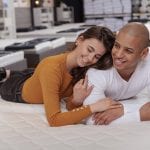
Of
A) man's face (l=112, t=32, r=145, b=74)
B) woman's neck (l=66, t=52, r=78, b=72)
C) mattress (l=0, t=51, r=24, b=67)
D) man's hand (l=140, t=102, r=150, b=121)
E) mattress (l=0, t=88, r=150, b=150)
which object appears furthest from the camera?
mattress (l=0, t=51, r=24, b=67)

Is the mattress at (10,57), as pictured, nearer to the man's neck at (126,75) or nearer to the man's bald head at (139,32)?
the man's neck at (126,75)

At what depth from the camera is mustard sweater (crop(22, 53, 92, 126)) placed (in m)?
1.76

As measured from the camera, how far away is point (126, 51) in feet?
5.65

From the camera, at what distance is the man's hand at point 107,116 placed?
178cm

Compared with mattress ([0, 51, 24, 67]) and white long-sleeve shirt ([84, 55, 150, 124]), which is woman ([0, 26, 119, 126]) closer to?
white long-sleeve shirt ([84, 55, 150, 124])

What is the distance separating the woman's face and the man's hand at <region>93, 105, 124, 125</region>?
0.25 m

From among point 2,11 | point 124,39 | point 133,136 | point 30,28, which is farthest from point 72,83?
point 30,28

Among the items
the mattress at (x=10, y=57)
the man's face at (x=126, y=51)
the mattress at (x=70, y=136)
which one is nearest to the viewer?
the mattress at (x=70, y=136)

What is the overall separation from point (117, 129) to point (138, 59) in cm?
34

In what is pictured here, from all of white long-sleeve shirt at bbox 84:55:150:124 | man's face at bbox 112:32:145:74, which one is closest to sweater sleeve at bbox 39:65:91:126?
white long-sleeve shirt at bbox 84:55:150:124

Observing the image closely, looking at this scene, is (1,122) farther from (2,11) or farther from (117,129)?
(2,11)

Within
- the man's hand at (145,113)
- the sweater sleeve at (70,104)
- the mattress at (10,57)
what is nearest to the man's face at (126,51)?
the man's hand at (145,113)

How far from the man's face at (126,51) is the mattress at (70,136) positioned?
27cm

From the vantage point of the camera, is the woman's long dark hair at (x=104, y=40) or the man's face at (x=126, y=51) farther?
the woman's long dark hair at (x=104, y=40)
